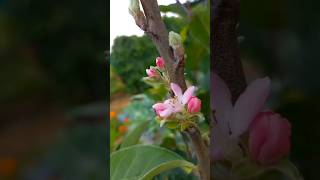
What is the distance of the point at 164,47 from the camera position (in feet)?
2.07

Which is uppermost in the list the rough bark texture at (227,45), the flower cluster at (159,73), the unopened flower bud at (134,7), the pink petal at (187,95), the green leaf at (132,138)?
the unopened flower bud at (134,7)

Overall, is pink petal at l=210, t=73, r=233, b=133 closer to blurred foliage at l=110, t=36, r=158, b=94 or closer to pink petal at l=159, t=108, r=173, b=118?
pink petal at l=159, t=108, r=173, b=118

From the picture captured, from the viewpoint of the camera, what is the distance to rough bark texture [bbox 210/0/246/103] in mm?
586

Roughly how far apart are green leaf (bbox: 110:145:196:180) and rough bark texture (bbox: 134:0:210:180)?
0.20 ft

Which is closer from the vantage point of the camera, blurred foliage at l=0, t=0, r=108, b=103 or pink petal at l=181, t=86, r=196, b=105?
blurred foliage at l=0, t=0, r=108, b=103

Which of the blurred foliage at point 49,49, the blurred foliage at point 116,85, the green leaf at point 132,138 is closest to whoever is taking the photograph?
the blurred foliage at point 49,49

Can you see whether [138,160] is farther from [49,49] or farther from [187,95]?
[49,49]

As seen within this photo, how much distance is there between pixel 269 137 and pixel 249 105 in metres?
0.04

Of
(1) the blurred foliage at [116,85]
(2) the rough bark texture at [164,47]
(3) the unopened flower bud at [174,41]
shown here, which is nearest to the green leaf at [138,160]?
(2) the rough bark texture at [164,47]

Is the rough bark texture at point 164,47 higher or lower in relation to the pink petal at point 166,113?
higher

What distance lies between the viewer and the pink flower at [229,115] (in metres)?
0.58

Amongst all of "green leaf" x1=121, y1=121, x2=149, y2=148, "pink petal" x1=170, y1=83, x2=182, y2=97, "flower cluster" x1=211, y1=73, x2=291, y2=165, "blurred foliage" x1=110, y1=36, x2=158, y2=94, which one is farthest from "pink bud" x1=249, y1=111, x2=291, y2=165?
"green leaf" x1=121, y1=121, x2=149, y2=148

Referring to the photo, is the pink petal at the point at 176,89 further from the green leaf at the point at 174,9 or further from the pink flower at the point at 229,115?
the green leaf at the point at 174,9

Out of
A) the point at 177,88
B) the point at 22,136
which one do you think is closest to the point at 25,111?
the point at 22,136
